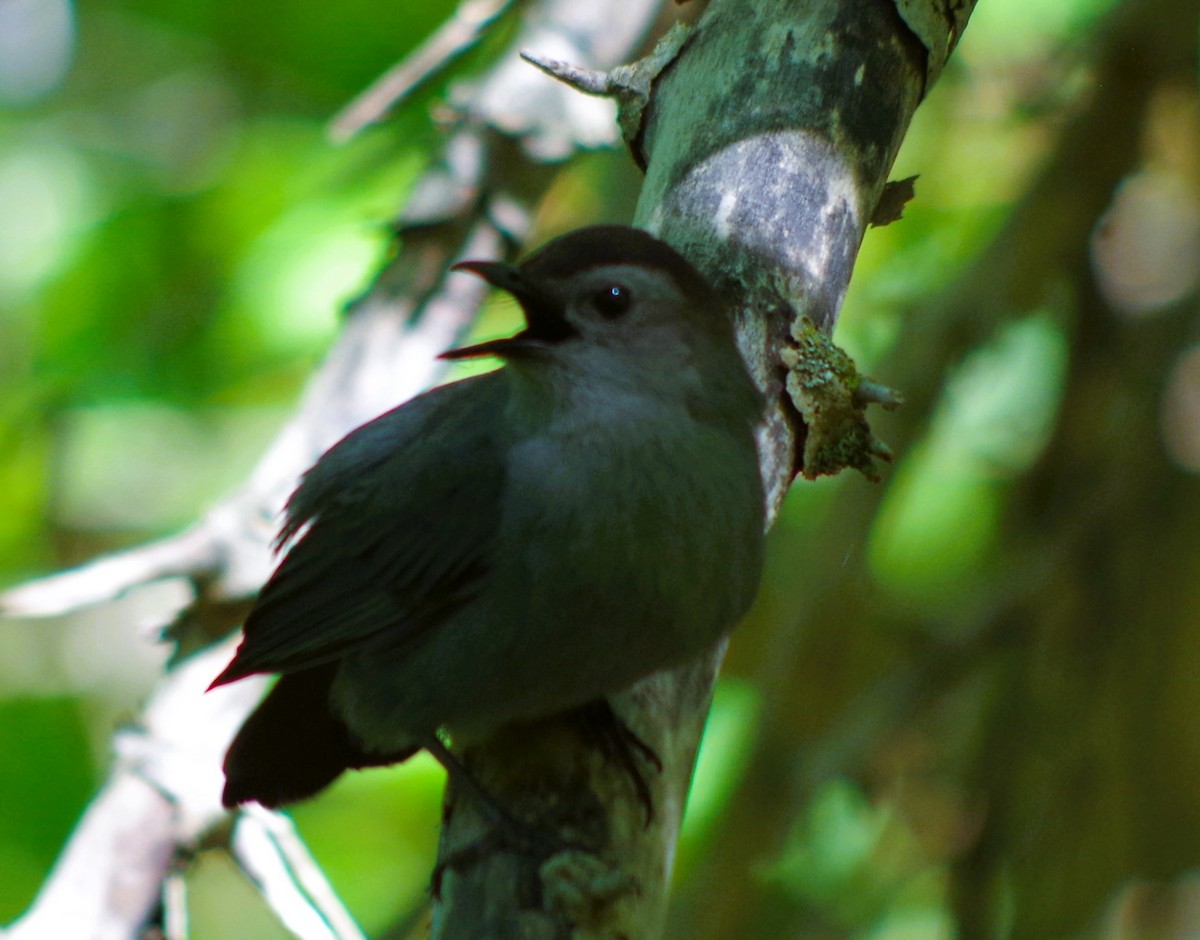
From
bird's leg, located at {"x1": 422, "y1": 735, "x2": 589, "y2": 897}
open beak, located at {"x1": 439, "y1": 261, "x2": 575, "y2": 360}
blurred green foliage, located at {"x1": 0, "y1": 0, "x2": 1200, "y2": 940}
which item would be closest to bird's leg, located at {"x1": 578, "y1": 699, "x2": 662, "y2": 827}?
bird's leg, located at {"x1": 422, "y1": 735, "x2": 589, "y2": 897}

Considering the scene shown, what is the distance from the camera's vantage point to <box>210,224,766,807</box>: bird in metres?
2.36

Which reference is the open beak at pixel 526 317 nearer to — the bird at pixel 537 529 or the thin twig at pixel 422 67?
the bird at pixel 537 529

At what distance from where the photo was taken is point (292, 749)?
2.81 m

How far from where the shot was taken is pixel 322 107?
16.3 ft

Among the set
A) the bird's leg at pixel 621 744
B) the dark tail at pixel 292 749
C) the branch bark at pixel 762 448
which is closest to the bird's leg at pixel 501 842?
the branch bark at pixel 762 448

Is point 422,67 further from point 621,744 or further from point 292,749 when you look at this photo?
point 621,744

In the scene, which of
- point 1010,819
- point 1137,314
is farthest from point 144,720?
point 1137,314

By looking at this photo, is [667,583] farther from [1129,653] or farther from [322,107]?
[322,107]

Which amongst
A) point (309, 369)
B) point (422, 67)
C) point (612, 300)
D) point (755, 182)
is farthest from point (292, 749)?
point (309, 369)

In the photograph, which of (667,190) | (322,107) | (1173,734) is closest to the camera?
(667,190)

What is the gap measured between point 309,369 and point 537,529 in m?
2.69

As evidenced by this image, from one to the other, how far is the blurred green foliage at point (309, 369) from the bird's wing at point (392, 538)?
1.30 meters

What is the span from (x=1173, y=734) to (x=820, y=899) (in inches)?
46.6

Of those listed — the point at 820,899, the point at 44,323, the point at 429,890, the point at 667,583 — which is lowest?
the point at 820,899
